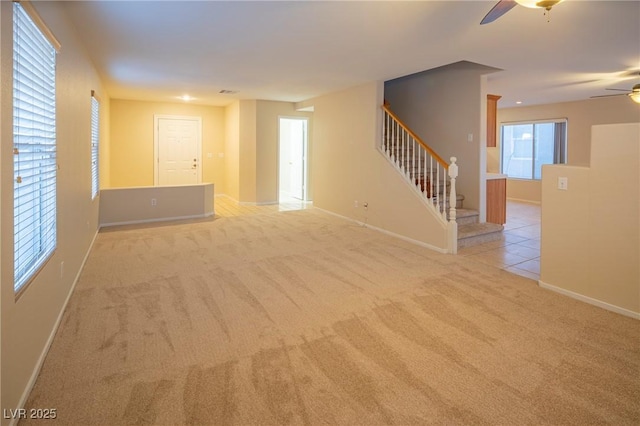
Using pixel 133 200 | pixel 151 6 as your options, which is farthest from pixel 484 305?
pixel 133 200

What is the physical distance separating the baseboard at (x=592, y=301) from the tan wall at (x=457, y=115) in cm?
264

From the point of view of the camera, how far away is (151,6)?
3195 mm

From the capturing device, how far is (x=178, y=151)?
949cm

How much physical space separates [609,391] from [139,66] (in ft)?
20.1

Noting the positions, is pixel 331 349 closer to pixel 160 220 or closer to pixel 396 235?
pixel 396 235

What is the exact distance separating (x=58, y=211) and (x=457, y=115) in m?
5.80

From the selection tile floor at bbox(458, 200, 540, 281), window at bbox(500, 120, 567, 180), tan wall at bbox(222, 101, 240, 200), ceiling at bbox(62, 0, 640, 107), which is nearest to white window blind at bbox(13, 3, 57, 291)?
ceiling at bbox(62, 0, 640, 107)

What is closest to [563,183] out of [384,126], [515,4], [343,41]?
[515,4]

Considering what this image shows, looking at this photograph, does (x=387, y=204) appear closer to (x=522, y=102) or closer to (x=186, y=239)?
(x=186, y=239)

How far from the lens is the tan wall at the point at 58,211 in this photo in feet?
5.84

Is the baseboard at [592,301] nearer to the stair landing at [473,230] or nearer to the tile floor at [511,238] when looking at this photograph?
the tile floor at [511,238]

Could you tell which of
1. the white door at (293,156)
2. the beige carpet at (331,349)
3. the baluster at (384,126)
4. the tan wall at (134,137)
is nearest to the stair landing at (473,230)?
the beige carpet at (331,349)

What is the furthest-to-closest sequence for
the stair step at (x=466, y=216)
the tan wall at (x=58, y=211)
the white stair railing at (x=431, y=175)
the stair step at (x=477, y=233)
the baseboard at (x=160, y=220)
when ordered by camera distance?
the baseboard at (x=160, y=220), the stair step at (x=466, y=216), the stair step at (x=477, y=233), the white stair railing at (x=431, y=175), the tan wall at (x=58, y=211)

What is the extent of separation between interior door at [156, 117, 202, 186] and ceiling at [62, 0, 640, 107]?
8.86ft
